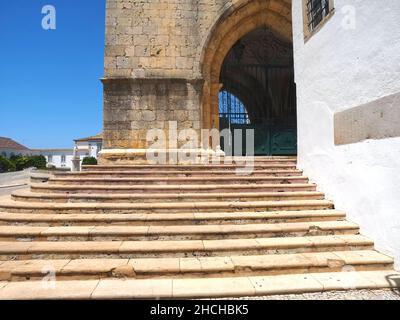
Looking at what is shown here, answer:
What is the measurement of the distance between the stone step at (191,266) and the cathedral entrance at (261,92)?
20.9 ft

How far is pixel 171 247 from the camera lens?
3.21m

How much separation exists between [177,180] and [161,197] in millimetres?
746

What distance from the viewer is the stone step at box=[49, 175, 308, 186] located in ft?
16.5

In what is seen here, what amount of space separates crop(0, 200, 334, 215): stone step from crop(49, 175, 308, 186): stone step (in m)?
0.83

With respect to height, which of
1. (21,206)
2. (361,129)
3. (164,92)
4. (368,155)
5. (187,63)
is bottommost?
(21,206)

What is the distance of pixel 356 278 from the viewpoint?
2797mm

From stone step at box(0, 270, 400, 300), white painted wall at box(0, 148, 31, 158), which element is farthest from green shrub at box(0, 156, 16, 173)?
stone step at box(0, 270, 400, 300)

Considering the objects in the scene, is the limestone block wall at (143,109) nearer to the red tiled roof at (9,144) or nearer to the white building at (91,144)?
the white building at (91,144)

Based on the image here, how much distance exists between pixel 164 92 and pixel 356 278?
6248 millimetres

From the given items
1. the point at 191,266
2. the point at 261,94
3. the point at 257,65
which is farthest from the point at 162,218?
the point at 261,94

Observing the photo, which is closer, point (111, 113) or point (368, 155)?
point (368, 155)

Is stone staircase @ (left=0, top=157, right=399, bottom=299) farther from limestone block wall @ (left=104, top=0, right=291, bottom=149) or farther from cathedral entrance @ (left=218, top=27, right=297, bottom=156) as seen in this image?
cathedral entrance @ (left=218, top=27, right=297, bottom=156)
